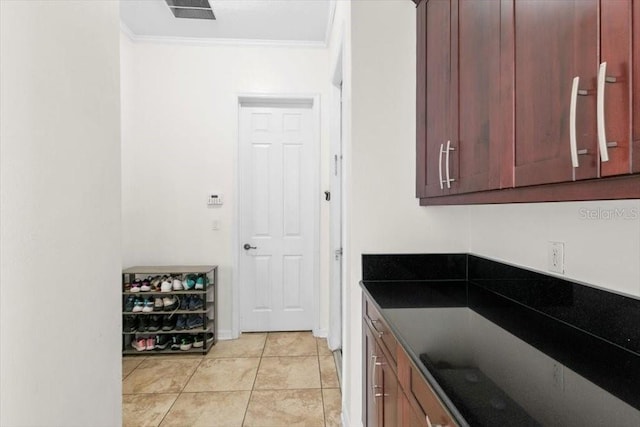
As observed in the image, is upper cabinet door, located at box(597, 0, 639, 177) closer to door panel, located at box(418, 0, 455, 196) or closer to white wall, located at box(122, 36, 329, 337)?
door panel, located at box(418, 0, 455, 196)

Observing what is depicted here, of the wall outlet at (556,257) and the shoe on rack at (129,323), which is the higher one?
the wall outlet at (556,257)

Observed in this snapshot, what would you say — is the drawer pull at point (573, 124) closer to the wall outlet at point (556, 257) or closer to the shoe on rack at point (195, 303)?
the wall outlet at point (556, 257)

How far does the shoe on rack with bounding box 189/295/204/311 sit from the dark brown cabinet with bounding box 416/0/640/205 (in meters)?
2.49

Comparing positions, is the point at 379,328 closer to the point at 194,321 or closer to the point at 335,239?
the point at 335,239

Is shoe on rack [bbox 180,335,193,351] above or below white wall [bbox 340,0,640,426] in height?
below

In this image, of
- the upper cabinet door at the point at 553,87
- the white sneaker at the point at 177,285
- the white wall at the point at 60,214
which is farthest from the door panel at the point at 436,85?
the white sneaker at the point at 177,285

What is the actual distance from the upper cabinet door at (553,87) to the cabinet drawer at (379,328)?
69cm

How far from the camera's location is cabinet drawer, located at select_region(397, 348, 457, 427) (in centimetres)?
84

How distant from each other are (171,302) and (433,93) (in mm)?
2765

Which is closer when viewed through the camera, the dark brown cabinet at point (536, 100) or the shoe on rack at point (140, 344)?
the dark brown cabinet at point (536, 100)

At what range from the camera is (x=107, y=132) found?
1579 mm

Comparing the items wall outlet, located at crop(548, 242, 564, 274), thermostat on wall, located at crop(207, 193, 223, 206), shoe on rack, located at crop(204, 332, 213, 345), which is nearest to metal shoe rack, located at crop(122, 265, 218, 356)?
shoe on rack, located at crop(204, 332, 213, 345)

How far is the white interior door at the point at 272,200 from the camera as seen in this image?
3656 millimetres

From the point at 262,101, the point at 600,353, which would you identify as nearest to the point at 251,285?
the point at 262,101
